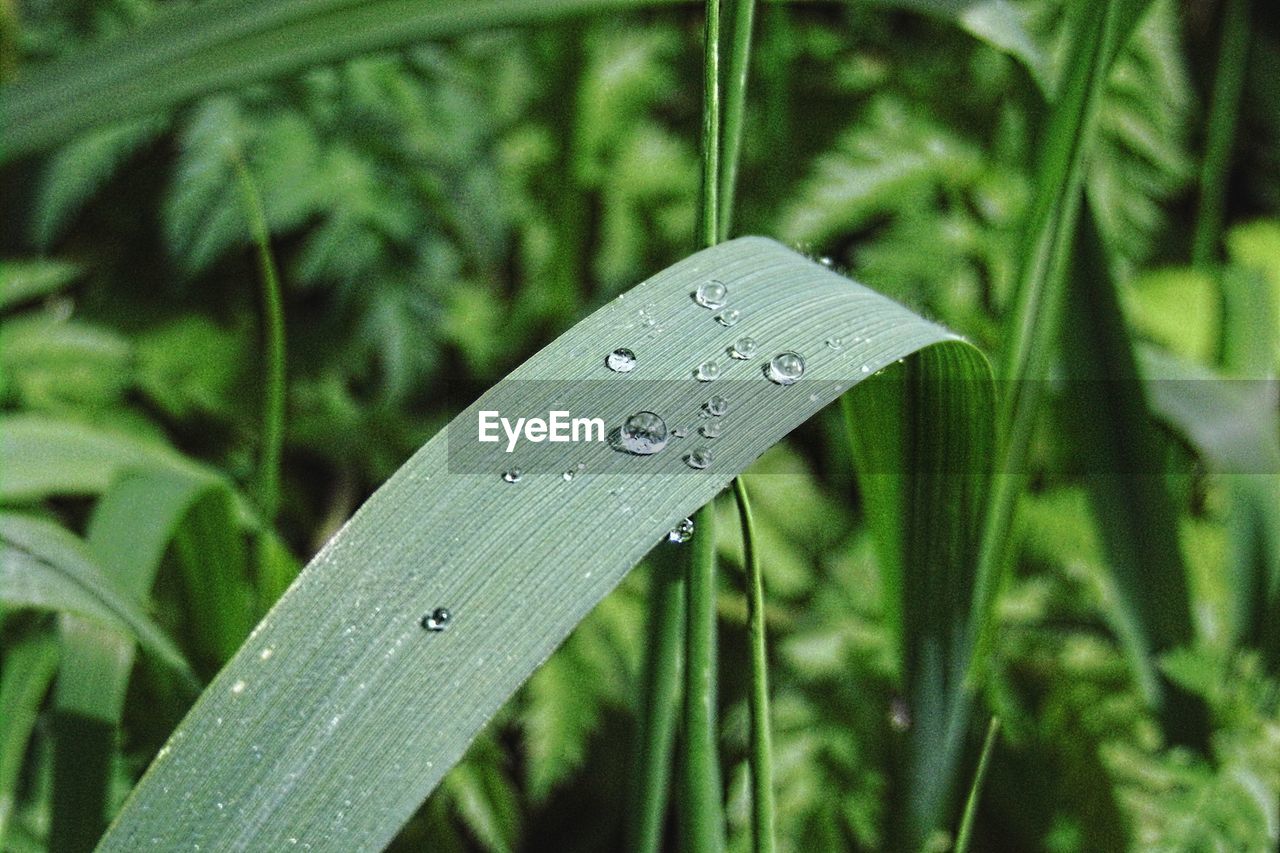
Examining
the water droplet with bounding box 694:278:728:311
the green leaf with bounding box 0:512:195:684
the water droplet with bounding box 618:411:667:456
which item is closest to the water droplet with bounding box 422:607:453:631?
the water droplet with bounding box 618:411:667:456

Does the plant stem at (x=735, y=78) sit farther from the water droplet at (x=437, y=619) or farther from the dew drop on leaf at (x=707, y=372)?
the water droplet at (x=437, y=619)

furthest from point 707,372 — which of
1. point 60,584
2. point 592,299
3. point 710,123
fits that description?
point 592,299

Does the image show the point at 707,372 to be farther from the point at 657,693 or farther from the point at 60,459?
the point at 60,459

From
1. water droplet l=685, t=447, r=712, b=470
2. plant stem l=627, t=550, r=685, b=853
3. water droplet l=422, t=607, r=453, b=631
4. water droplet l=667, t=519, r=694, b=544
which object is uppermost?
water droplet l=685, t=447, r=712, b=470

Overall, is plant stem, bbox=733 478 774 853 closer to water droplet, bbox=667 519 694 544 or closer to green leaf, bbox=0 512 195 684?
water droplet, bbox=667 519 694 544

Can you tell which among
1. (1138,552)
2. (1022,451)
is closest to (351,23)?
(1022,451)

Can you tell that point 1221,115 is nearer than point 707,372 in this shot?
No
